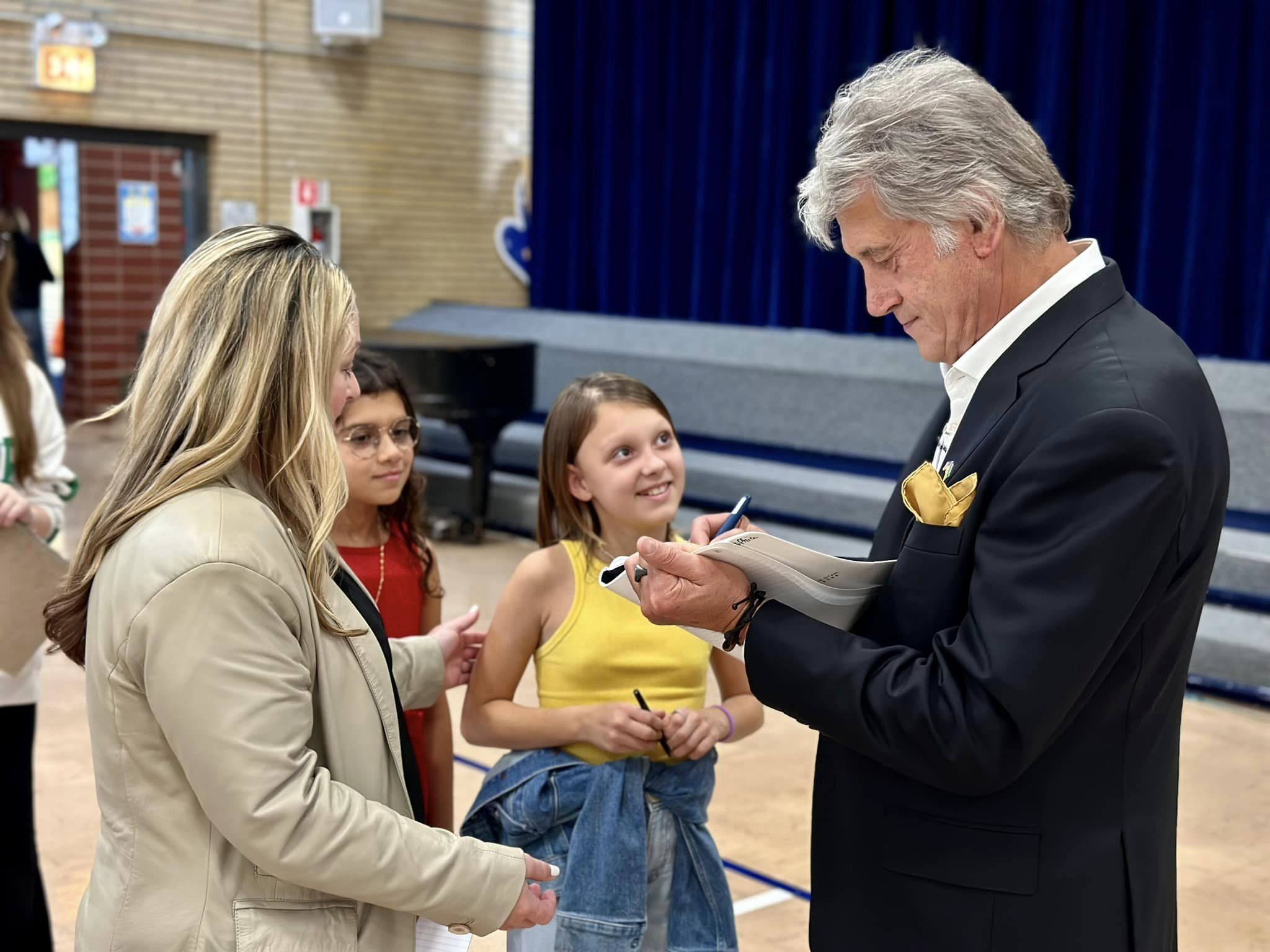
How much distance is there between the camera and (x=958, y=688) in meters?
1.35

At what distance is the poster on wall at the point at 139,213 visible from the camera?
12156 millimetres

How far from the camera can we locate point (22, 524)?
232 cm

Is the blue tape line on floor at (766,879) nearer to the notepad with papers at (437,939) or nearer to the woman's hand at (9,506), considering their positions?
the woman's hand at (9,506)

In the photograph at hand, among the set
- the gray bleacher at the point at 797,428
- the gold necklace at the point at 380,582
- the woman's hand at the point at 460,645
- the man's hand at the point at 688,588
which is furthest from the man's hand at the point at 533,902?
the gray bleacher at the point at 797,428

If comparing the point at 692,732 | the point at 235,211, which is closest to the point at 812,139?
the point at 235,211

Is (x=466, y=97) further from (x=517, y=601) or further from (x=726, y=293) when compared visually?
(x=517, y=601)

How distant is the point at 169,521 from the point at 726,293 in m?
8.56

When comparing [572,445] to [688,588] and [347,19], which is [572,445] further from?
[347,19]

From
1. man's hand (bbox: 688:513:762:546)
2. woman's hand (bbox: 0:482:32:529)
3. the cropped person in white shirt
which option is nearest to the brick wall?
the cropped person in white shirt

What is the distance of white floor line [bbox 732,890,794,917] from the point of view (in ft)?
10.6

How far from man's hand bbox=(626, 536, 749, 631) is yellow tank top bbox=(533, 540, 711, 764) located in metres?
0.57

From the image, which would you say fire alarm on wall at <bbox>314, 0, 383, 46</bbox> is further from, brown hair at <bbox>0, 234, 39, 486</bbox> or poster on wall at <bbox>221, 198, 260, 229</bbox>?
brown hair at <bbox>0, 234, 39, 486</bbox>

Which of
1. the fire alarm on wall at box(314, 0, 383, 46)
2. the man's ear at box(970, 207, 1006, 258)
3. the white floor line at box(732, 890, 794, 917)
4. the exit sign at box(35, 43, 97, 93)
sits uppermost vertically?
the fire alarm on wall at box(314, 0, 383, 46)

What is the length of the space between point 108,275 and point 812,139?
670cm
